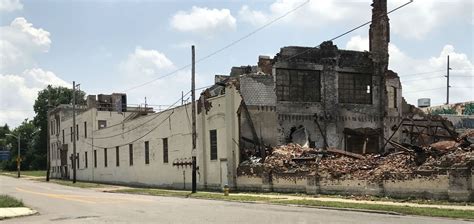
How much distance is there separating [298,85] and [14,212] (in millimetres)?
21769

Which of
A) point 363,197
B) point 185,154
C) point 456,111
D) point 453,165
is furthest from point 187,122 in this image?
point 456,111

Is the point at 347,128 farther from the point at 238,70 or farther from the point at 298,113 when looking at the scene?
the point at 238,70

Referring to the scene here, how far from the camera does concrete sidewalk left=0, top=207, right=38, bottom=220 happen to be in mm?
20406

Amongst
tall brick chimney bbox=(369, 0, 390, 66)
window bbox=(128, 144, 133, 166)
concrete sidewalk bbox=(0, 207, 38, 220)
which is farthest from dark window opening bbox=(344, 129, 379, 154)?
concrete sidewalk bbox=(0, 207, 38, 220)

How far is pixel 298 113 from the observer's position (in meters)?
37.7

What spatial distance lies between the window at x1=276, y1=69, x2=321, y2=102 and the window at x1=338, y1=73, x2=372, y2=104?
204cm

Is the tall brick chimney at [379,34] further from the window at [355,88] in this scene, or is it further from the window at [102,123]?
the window at [102,123]

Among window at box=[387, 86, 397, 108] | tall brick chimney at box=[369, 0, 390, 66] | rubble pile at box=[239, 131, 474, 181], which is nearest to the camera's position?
rubble pile at box=[239, 131, 474, 181]

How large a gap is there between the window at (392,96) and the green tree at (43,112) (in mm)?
86232

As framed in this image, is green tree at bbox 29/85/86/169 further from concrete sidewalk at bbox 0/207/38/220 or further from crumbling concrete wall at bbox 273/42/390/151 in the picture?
A: concrete sidewalk at bbox 0/207/38/220

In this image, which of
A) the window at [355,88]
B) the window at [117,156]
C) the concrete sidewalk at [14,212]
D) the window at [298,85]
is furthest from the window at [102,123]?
the concrete sidewalk at [14,212]

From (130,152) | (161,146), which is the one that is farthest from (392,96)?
(130,152)

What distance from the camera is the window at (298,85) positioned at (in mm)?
37500

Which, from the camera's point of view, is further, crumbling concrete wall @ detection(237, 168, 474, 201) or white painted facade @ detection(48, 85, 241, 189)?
white painted facade @ detection(48, 85, 241, 189)
